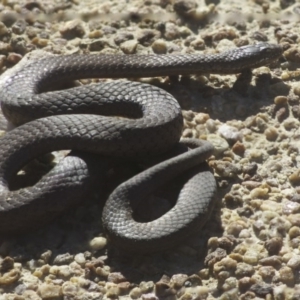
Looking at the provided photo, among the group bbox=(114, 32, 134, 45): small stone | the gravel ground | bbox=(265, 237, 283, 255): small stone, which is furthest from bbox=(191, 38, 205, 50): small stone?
bbox=(265, 237, 283, 255): small stone

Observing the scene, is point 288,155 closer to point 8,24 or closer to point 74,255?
point 74,255

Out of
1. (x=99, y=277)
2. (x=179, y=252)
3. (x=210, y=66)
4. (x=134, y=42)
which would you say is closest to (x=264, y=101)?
(x=210, y=66)

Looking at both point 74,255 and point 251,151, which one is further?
point 251,151

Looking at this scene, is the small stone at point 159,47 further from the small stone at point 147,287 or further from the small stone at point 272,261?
the small stone at point 147,287

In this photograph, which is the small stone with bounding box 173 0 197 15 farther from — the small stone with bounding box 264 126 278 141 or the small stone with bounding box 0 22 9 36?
the small stone with bounding box 264 126 278 141

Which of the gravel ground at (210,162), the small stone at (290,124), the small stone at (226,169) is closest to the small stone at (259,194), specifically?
the gravel ground at (210,162)

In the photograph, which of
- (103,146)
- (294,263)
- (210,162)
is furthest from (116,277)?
(210,162)
